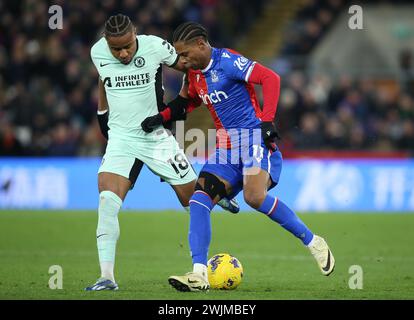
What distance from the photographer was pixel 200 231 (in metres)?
8.91

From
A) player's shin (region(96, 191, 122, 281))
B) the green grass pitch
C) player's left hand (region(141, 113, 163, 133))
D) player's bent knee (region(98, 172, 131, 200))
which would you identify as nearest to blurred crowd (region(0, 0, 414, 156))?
the green grass pitch

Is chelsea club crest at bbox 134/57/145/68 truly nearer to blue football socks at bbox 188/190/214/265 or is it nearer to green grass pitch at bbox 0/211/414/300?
blue football socks at bbox 188/190/214/265

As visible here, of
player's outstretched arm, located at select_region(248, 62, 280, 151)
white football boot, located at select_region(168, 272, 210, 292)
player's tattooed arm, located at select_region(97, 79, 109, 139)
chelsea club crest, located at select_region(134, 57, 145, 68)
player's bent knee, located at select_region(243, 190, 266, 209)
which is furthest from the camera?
player's tattooed arm, located at select_region(97, 79, 109, 139)

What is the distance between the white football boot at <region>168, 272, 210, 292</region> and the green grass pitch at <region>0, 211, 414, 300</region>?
3.9 inches

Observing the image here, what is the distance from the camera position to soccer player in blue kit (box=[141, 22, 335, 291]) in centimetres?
905

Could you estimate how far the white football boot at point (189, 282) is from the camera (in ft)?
28.2

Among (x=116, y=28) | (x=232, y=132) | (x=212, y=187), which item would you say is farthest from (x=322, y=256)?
(x=116, y=28)

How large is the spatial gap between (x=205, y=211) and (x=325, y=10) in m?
18.2

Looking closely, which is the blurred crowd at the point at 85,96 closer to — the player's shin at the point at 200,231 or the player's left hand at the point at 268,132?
the player's shin at the point at 200,231

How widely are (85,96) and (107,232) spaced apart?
1294 cm

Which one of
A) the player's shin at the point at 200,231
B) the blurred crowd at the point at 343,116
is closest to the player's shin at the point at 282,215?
the player's shin at the point at 200,231

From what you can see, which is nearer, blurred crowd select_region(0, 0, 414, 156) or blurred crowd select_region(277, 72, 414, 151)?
blurred crowd select_region(0, 0, 414, 156)

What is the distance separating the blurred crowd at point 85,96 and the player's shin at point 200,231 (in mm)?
11908
